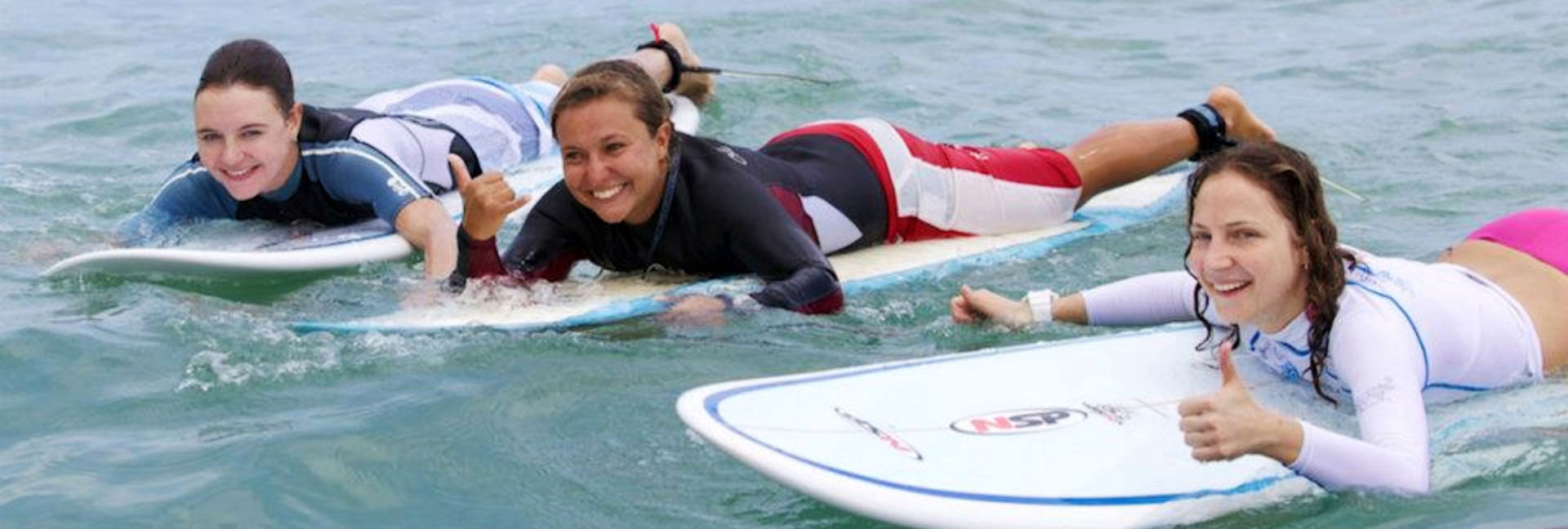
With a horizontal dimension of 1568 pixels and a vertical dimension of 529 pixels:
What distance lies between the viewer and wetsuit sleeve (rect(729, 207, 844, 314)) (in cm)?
555

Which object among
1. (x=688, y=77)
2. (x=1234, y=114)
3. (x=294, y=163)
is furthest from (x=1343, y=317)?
(x=688, y=77)

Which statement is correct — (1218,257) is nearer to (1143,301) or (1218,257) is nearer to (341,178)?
(1143,301)

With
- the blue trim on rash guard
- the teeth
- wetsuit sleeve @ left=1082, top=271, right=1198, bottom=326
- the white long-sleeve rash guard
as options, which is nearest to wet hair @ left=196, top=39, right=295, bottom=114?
the teeth

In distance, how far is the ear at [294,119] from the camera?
6.46 m

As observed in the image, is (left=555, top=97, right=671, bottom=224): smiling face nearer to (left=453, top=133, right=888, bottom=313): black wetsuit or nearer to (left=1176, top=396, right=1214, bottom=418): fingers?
(left=453, top=133, right=888, bottom=313): black wetsuit

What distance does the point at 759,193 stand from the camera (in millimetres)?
5715

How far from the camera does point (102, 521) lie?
14.0ft

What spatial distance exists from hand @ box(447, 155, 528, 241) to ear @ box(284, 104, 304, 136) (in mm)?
1095

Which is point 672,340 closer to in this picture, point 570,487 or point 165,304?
point 570,487

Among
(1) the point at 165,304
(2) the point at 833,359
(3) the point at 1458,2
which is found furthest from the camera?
(3) the point at 1458,2

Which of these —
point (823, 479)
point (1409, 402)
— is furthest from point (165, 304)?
point (1409, 402)

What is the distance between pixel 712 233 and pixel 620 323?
40 centimetres

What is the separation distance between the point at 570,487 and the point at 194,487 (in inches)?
32.3

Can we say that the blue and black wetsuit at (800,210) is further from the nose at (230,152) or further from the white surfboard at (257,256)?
the nose at (230,152)
